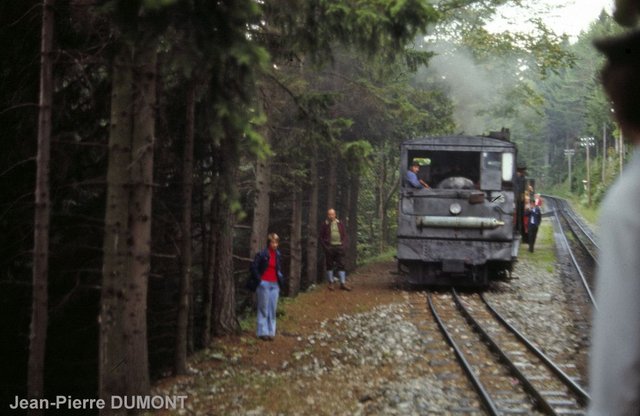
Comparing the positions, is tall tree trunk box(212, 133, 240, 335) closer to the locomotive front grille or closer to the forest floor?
the forest floor

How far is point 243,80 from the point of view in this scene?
20.6ft

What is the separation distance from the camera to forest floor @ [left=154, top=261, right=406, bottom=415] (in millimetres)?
8406

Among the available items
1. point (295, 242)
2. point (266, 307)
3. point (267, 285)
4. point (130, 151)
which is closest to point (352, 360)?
point (266, 307)

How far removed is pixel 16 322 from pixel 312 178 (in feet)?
45.4

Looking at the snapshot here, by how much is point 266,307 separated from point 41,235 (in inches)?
209

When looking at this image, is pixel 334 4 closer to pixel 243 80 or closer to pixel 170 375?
pixel 243 80

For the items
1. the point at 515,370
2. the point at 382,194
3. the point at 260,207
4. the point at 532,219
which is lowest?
the point at 515,370

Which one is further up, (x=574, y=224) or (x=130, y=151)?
(x=130, y=151)

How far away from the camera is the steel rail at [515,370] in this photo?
7.89 m

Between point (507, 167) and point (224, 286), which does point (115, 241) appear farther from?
point (507, 167)

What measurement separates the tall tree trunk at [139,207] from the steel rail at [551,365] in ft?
16.7

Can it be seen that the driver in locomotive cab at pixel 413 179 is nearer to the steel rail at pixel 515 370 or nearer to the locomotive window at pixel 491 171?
the locomotive window at pixel 491 171

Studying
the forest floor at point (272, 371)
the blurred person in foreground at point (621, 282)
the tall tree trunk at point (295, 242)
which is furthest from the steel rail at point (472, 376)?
the tall tree trunk at point (295, 242)

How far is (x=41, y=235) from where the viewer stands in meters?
7.41
